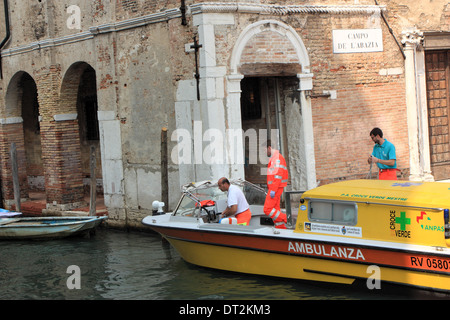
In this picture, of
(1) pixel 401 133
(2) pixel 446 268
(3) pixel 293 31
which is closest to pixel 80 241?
(3) pixel 293 31

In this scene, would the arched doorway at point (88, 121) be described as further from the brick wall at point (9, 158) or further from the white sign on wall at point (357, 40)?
the white sign on wall at point (357, 40)

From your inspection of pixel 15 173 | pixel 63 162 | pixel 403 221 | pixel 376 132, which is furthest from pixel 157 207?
pixel 15 173

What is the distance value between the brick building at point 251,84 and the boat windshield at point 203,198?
1.04 metres

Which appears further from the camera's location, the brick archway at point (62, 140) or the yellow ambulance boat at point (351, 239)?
the brick archway at point (62, 140)

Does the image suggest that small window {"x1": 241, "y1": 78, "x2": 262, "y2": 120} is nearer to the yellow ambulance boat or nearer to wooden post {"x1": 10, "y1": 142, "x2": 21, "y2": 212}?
the yellow ambulance boat

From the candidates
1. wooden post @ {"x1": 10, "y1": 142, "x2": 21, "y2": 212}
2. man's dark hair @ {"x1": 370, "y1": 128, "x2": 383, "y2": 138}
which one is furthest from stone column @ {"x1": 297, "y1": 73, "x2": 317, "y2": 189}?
wooden post @ {"x1": 10, "y1": 142, "x2": 21, "y2": 212}

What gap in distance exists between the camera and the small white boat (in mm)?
13672

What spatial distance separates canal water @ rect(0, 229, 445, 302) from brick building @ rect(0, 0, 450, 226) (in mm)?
1475

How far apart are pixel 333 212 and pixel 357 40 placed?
5.70 metres

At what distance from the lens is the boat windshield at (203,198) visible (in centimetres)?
1057

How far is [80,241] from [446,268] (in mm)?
7851

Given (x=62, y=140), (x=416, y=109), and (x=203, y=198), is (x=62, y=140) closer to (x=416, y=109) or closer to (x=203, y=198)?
(x=203, y=198)

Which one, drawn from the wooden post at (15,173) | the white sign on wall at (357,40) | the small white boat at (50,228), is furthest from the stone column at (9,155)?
the white sign on wall at (357,40)

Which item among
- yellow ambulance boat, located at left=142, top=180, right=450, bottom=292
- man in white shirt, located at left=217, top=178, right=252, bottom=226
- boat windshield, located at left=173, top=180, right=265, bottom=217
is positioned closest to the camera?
yellow ambulance boat, located at left=142, top=180, right=450, bottom=292
